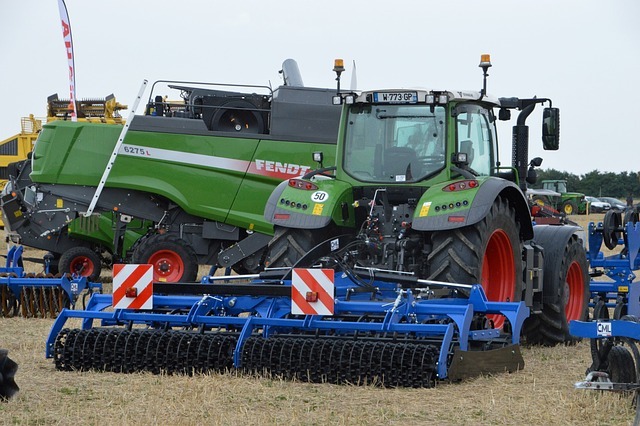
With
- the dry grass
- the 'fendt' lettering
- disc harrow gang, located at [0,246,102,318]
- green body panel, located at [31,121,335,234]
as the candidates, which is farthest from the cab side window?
the 'fendt' lettering

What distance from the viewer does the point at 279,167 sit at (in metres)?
14.5

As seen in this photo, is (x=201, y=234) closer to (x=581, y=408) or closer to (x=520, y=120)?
(x=520, y=120)

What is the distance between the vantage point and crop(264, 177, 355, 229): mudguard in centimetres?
838

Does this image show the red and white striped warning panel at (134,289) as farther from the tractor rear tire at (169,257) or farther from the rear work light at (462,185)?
the tractor rear tire at (169,257)

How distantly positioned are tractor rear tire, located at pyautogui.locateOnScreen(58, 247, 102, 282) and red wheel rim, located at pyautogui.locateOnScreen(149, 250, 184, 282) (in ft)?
4.47

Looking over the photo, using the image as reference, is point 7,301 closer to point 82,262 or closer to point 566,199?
point 82,262

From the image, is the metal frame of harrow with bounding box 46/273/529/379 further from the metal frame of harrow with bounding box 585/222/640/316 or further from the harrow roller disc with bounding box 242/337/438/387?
the metal frame of harrow with bounding box 585/222/640/316

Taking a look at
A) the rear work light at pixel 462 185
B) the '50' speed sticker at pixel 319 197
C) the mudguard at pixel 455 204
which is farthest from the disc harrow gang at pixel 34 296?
the rear work light at pixel 462 185

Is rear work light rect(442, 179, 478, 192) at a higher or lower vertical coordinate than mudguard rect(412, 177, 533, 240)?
higher

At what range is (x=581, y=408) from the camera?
5820 millimetres

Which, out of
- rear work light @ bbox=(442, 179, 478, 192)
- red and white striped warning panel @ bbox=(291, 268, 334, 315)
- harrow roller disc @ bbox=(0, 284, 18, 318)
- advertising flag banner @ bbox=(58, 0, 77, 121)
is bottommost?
harrow roller disc @ bbox=(0, 284, 18, 318)

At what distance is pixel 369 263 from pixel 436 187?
0.82m

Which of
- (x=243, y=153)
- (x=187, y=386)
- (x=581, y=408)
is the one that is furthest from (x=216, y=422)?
(x=243, y=153)

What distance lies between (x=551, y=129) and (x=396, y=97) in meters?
1.49
